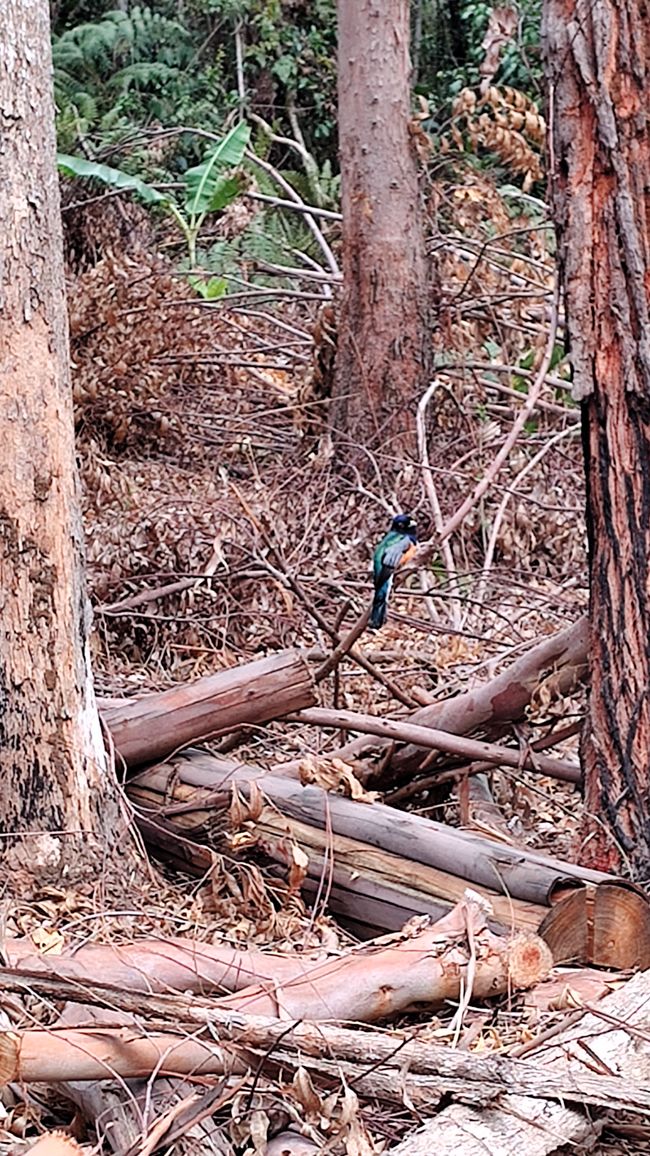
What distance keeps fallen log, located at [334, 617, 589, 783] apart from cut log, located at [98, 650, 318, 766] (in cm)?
32

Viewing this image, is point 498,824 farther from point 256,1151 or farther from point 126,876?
point 256,1151

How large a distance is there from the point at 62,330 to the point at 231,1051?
1.92 meters

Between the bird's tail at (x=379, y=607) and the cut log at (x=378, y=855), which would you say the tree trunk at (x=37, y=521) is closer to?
the cut log at (x=378, y=855)

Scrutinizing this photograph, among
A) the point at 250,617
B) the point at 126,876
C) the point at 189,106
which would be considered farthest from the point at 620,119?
the point at 189,106

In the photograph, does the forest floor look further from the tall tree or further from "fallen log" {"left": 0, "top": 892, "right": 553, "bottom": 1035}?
"fallen log" {"left": 0, "top": 892, "right": 553, "bottom": 1035}

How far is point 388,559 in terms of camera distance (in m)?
4.93

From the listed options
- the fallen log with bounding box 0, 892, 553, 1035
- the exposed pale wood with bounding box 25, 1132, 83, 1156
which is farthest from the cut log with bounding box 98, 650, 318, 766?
the exposed pale wood with bounding box 25, 1132, 83, 1156

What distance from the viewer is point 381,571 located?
16.0 ft

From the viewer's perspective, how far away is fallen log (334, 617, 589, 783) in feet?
13.1

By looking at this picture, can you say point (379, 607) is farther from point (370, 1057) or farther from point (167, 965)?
point (370, 1057)

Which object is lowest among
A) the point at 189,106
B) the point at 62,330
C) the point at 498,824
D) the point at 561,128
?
the point at 498,824

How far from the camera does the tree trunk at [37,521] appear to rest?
3.50m

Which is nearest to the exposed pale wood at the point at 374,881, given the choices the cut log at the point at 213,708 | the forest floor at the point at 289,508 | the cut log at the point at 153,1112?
the forest floor at the point at 289,508

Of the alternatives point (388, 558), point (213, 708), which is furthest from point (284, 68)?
point (213, 708)
